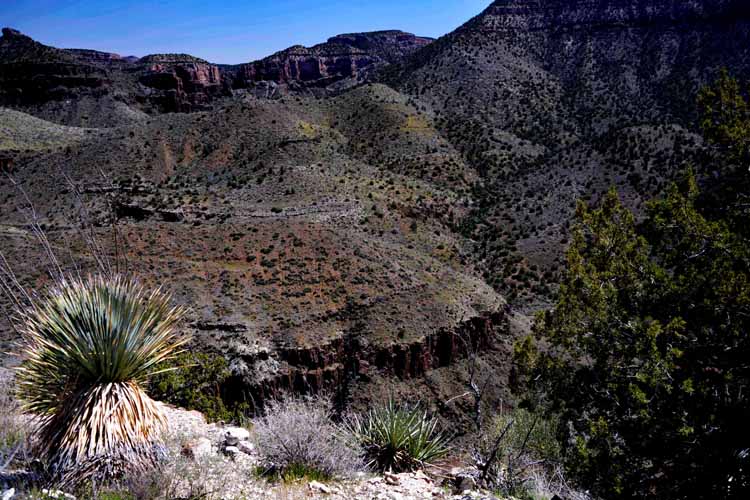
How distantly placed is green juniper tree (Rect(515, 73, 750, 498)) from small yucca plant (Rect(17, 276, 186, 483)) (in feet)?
20.5

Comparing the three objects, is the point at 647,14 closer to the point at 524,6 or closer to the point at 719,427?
the point at 524,6

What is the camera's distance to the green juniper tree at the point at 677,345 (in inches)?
291

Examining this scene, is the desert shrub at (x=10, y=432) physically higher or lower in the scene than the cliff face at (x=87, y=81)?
lower

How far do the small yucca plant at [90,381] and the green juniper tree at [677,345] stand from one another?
20.5ft

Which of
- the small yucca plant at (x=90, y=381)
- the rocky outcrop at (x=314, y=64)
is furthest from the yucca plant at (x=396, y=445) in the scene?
the rocky outcrop at (x=314, y=64)

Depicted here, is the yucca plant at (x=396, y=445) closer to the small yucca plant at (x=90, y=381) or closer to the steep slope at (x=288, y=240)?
the small yucca plant at (x=90, y=381)

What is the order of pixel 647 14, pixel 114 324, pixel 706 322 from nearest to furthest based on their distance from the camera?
pixel 114 324
pixel 706 322
pixel 647 14

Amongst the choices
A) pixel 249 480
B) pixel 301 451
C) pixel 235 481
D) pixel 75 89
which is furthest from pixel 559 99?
pixel 75 89

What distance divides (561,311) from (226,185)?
1293 inches

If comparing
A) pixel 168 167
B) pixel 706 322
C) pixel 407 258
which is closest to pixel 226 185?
pixel 168 167

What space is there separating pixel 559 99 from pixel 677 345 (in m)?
65.1

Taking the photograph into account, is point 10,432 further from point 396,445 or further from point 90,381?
point 396,445

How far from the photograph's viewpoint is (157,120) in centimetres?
5278

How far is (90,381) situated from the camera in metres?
6.03
